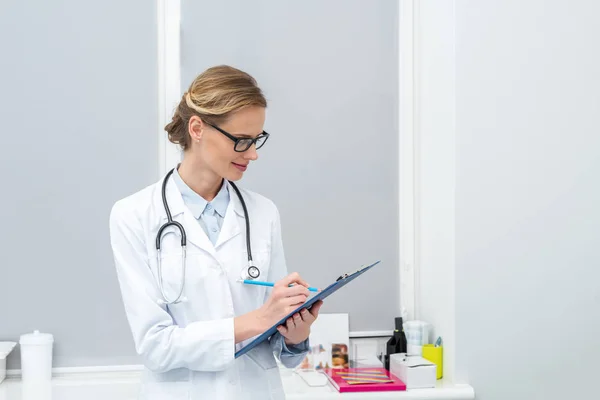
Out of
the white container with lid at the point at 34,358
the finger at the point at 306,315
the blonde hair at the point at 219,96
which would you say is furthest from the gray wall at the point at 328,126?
the finger at the point at 306,315

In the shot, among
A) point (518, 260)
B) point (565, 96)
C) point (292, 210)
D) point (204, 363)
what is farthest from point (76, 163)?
point (565, 96)

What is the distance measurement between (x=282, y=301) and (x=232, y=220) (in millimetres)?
251

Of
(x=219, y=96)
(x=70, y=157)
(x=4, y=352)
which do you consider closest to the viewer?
(x=219, y=96)

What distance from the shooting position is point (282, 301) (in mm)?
1432

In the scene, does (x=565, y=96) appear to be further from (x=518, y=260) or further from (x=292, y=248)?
(x=292, y=248)

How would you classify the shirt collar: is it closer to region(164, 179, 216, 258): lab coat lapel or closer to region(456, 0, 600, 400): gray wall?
region(164, 179, 216, 258): lab coat lapel

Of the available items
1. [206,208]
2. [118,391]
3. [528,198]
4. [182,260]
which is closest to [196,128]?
[206,208]

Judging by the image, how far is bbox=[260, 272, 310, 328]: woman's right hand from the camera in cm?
143

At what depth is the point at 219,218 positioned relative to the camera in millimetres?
1623

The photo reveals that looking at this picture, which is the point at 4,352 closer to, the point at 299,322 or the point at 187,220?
the point at 187,220

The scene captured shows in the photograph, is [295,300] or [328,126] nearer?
[295,300]

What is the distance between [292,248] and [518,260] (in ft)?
2.60

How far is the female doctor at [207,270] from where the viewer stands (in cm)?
145

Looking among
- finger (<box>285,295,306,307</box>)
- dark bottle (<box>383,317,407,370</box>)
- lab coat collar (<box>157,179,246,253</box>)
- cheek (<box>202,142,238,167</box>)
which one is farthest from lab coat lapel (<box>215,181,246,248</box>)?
dark bottle (<box>383,317,407,370</box>)
